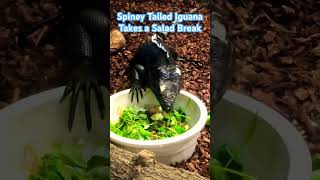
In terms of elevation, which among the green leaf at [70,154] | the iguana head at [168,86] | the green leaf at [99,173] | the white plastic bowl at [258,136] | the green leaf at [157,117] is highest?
the iguana head at [168,86]

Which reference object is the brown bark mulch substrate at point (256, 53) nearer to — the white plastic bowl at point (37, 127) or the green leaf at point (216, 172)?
the white plastic bowl at point (37, 127)

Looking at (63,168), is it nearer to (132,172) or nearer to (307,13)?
(132,172)

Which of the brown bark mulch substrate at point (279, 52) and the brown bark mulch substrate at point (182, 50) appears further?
the brown bark mulch substrate at point (279, 52)

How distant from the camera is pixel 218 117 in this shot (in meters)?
1.44

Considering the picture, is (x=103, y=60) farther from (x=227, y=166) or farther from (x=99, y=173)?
(x=227, y=166)

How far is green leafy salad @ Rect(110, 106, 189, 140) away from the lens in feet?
4.51

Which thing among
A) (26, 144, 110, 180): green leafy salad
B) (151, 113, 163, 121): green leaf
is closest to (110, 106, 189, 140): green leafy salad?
(151, 113, 163, 121): green leaf

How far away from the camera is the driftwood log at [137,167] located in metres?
1.36

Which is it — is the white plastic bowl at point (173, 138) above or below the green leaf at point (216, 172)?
above

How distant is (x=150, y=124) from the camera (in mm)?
1383

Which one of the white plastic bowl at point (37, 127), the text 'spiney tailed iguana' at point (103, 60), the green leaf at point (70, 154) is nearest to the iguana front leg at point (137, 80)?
the text 'spiney tailed iguana' at point (103, 60)

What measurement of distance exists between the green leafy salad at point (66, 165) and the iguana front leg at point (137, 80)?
185mm

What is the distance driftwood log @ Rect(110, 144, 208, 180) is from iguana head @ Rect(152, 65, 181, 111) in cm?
13

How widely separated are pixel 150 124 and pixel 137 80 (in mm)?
115
